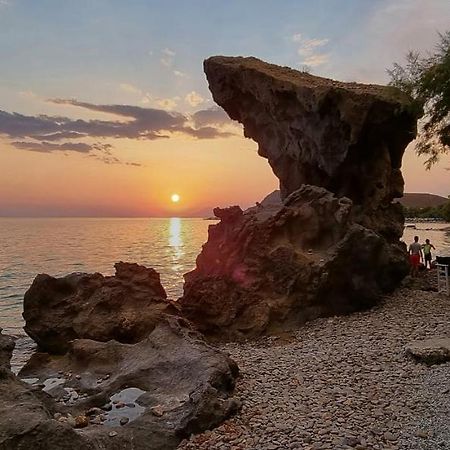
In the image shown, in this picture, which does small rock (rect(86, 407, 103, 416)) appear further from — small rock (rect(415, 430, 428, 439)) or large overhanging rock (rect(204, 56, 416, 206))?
large overhanging rock (rect(204, 56, 416, 206))

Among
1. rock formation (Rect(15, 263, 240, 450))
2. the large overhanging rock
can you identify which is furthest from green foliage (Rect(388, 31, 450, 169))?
rock formation (Rect(15, 263, 240, 450))

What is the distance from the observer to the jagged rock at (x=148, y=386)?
10.1 metres

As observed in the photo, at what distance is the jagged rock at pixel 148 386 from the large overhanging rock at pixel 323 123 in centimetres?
1380

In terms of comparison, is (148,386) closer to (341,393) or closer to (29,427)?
(29,427)

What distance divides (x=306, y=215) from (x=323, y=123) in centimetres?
623

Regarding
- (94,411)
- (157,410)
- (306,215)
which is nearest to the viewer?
(157,410)

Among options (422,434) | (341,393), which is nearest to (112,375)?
(341,393)

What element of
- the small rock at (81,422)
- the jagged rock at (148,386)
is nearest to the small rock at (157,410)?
the jagged rock at (148,386)

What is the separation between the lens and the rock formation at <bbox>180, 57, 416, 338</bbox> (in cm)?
2031

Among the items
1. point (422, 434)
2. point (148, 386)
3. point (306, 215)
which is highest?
point (306, 215)

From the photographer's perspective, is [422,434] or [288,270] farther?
[288,270]

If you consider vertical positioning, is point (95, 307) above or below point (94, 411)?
above

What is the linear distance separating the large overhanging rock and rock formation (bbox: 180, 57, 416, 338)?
0.18 feet

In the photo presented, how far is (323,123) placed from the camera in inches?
998
